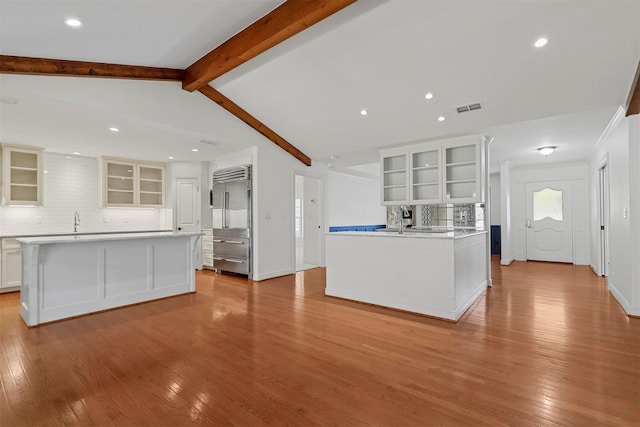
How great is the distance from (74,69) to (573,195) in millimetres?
9915

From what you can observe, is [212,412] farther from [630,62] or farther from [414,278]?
[630,62]

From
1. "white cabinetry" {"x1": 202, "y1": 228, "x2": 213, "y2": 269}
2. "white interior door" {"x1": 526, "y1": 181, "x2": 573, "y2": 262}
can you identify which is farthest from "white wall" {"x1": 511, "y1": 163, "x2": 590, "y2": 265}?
"white cabinetry" {"x1": 202, "y1": 228, "x2": 213, "y2": 269}

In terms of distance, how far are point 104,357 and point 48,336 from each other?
1.02 meters

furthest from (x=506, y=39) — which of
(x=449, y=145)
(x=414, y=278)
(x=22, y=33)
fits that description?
(x=22, y=33)

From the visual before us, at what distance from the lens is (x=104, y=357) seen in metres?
2.59

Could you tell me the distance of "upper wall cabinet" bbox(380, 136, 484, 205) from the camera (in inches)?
198

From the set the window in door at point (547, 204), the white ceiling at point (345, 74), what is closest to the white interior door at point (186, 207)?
the white ceiling at point (345, 74)

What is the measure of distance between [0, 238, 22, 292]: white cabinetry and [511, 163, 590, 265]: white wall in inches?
419

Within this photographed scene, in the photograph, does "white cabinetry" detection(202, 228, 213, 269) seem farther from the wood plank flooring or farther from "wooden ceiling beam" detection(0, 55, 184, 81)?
"wooden ceiling beam" detection(0, 55, 184, 81)

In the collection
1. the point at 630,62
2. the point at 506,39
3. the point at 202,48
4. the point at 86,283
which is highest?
the point at 202,48

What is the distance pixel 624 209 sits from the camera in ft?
12.9

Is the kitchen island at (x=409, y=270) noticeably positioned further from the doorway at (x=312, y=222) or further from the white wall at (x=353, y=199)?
the white wall at (x=353, y=199)

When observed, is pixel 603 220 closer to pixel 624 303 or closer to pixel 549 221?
pixel 549 221

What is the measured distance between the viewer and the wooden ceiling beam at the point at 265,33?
2.75 m
